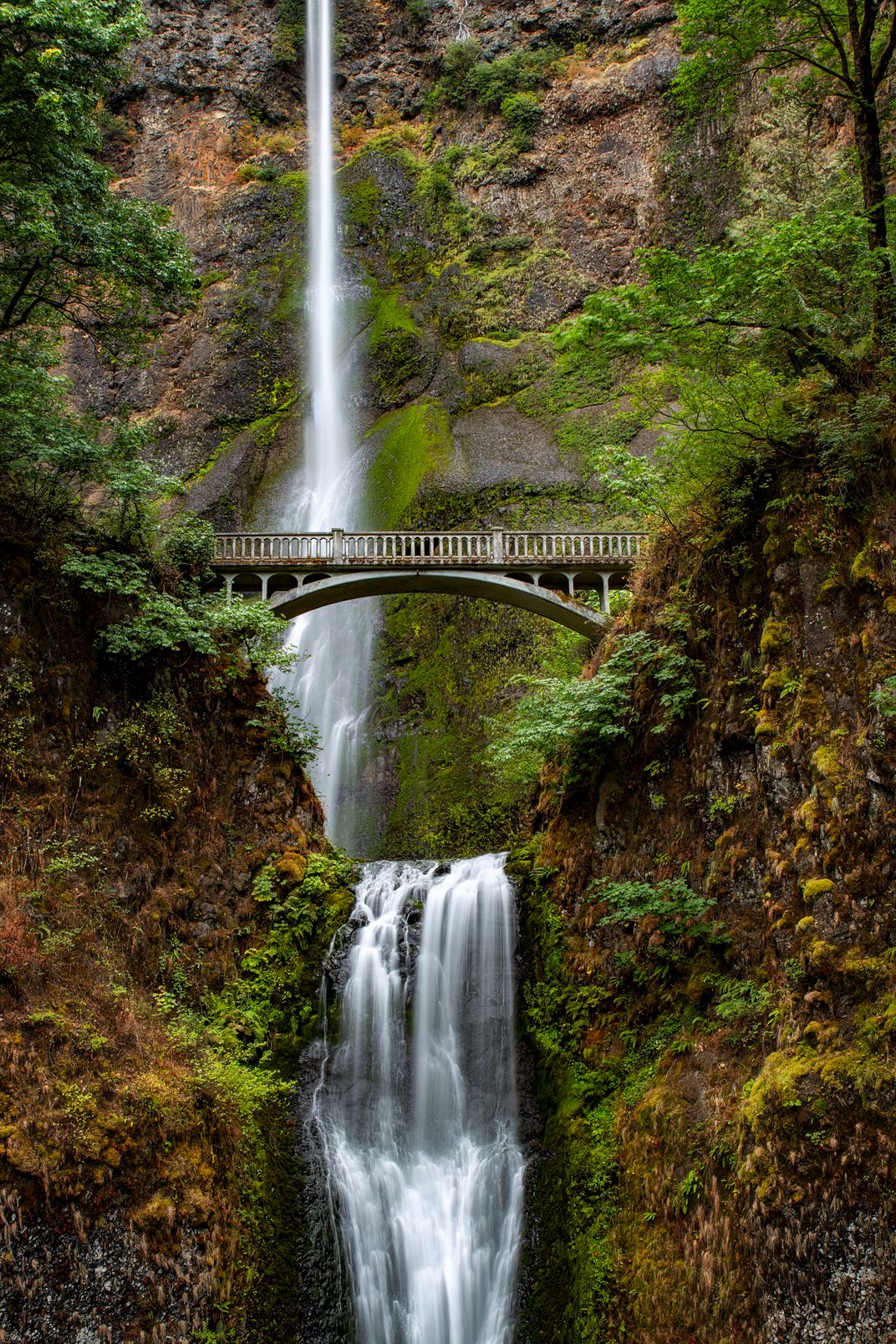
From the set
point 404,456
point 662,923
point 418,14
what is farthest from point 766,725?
point 418,14

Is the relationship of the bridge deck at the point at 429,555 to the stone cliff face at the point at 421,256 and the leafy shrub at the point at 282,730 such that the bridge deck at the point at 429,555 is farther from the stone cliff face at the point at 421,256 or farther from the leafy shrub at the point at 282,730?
the stone cliff face at the point at 421,256

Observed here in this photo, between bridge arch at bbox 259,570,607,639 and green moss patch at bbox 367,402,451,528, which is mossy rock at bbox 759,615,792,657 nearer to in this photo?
bridge arch at bbox 259,570,607,639

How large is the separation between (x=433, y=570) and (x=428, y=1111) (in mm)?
10450

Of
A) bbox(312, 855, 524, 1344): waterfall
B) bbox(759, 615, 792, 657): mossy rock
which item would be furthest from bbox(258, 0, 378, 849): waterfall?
bbox(759, 615, 792, 657): mossy rock

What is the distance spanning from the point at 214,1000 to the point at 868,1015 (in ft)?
25.2

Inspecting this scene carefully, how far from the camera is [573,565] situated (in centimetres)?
1894

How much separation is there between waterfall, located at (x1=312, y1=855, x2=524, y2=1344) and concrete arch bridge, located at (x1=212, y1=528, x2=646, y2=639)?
6699 mm

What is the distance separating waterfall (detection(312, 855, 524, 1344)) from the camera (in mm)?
10016

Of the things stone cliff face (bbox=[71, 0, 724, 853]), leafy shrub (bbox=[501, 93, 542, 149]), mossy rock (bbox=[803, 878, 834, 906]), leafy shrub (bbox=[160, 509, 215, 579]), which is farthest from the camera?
leafy shrub (bbox=[501, 93, 542, 149])

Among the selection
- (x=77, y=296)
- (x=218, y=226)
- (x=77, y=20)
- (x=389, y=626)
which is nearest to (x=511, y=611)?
(x=389, y=626)

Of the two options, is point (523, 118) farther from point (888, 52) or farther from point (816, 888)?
point (816, 888)

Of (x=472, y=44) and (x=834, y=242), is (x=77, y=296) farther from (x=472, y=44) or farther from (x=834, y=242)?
(x=472, y=44)

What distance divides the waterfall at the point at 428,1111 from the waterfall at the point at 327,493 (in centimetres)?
980

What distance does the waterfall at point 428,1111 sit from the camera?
32.9 ft
